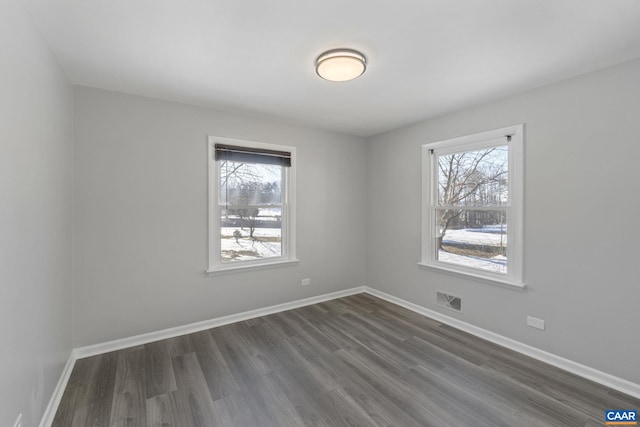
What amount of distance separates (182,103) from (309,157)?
1678 millimetres

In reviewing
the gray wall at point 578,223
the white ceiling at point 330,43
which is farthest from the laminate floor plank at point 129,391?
the gray wall at point 578,223

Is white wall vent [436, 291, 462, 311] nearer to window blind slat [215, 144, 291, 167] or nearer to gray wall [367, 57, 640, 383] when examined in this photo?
gray wall [367, 57, 640, 383]

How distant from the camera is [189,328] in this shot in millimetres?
3090

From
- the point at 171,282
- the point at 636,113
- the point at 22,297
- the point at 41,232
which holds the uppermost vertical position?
the point at 636,113

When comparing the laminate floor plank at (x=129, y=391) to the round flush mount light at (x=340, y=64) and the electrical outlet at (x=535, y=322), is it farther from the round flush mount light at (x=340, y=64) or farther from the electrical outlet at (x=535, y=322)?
the electrical outlet at (x=535, y=322)

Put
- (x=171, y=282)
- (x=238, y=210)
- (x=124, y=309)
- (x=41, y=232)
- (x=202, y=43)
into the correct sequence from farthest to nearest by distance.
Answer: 1. (x=238, y=210)
2. (x=171, y=282)
3. (x=124, y=309)
4. (x=202, y=43)
5. (x=41, y=232)

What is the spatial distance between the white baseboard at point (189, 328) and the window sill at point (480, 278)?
1458 mm

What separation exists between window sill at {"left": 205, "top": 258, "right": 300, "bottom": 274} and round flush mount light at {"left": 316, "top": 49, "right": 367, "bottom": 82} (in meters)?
2.34

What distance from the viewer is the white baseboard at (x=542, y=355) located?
84.0 inches

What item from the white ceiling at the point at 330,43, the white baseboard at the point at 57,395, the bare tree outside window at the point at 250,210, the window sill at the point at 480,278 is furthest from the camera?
the bare tree outside window at the point at 250,210

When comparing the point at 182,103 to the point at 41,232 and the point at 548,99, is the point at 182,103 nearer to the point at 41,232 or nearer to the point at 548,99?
the point at 41,232

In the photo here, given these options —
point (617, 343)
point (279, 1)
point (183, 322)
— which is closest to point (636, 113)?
point (617, 343)

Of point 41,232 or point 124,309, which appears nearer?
point 41,232

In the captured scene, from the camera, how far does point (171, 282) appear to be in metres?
3.00
